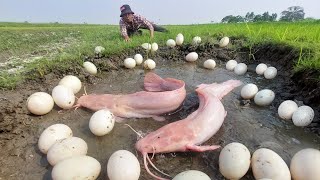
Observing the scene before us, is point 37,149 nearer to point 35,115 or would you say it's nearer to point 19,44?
point 35,115

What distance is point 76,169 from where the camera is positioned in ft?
9.18

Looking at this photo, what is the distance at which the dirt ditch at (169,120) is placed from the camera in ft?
11.0

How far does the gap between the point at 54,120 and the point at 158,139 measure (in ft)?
5.60

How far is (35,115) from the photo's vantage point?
4273 millimetres

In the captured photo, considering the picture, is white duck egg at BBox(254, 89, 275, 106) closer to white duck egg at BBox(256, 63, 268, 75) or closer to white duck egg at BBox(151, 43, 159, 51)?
white duck egg at BBox(256, 63, 268, 75)

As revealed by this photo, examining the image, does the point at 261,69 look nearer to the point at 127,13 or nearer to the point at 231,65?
the point at 231,65

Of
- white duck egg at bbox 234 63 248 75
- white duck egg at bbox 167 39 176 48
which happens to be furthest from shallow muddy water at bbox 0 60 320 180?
white duck egg at bbox 167 39 176 48

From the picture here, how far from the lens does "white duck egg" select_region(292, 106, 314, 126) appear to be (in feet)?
12.5

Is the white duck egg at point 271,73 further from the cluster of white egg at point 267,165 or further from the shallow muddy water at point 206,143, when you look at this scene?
the cluster of white egg at point 267,165

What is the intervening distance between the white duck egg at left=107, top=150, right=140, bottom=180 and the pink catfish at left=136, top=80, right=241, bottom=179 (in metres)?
0.22

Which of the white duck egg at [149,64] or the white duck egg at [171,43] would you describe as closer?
the white duck egg at [149,64]

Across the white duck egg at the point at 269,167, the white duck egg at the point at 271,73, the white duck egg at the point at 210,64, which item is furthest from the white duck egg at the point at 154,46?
the white duck egg at the point at 269,167

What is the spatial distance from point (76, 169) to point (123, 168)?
1.43 feet

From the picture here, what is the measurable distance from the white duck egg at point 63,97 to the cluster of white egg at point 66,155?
86 centimetres
